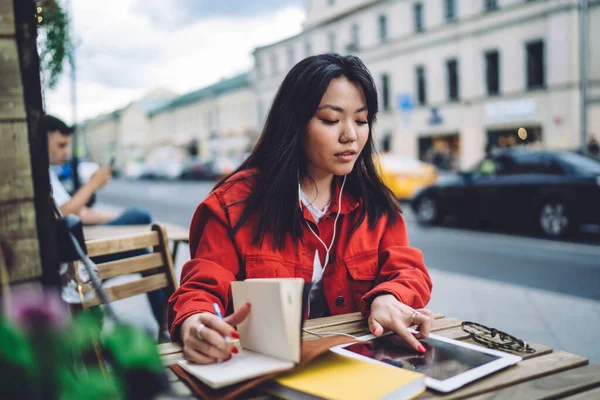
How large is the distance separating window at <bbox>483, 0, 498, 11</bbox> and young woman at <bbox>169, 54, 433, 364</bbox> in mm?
26623

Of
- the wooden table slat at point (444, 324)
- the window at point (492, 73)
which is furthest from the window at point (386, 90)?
the wooden table slat at point (444, 324)

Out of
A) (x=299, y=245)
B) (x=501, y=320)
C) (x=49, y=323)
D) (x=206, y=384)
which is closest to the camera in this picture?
(x=49, y=323)

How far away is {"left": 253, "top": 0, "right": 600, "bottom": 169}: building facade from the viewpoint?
22.8 m

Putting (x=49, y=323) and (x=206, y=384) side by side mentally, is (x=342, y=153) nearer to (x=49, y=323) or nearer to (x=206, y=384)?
(x=206, y=384)

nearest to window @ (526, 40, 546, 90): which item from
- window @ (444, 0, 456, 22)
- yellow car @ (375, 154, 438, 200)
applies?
window @ (444, 0, 456, 22)

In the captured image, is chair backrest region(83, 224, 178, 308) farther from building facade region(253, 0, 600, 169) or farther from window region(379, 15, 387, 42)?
window region(379, 15, 387, 42)

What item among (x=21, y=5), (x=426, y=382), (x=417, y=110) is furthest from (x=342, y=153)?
(x=417, y=110)

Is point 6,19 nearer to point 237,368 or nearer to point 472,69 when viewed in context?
point 237,368

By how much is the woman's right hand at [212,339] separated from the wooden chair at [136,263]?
0.95 meters

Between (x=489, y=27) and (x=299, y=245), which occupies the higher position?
(x=489, y=27)

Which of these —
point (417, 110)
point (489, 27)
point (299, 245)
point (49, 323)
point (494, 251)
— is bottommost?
point (494, 251)

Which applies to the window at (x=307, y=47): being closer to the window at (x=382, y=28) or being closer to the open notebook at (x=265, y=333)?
the window at (x=382, y=28)

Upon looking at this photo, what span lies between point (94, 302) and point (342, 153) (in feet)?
3.53

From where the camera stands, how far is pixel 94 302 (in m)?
2.09
